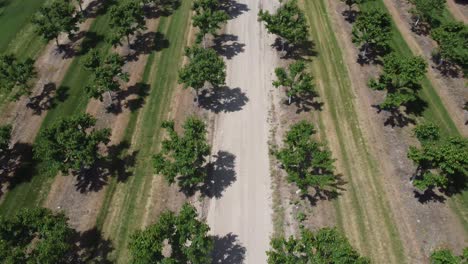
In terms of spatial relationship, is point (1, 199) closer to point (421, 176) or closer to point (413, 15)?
point (421, 176)

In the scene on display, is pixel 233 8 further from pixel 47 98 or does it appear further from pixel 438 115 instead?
pixel 438 115

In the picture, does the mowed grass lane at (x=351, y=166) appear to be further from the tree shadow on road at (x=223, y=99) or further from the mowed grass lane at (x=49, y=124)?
the mowed grass lane at (x=49, y=124)

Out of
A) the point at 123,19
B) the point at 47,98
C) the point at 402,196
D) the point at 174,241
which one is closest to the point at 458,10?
the point at 402,196

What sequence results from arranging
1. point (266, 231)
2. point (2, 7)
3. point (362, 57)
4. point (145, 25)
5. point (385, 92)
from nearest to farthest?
point (266, 231) < point (385, 92) < point (362, 57) < point (145, 25) < point (2, 7)

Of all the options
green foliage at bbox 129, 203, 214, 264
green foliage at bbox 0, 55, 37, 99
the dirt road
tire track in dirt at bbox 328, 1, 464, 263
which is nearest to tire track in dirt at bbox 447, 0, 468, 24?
tire track in dirt at bbox 328, 1, 464, 263

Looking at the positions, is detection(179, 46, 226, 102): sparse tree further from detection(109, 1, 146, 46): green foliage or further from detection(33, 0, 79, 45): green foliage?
detection(33, 0, 79, 45): green foliage

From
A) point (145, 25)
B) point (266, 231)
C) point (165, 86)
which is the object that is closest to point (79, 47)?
point (145, 25)

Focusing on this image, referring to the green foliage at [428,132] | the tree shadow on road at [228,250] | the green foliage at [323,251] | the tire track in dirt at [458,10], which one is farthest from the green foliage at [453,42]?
the tree shadow on road at [228,250]
